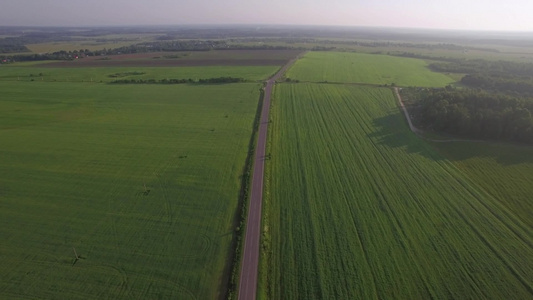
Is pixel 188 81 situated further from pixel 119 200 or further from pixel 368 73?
pixel 119 200

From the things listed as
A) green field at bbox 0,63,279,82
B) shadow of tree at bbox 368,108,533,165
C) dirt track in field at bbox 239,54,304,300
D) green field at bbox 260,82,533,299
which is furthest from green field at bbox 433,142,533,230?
green field at bbox 0,63,279,82

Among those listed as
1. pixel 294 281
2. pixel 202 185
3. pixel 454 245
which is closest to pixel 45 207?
pixel 202 185

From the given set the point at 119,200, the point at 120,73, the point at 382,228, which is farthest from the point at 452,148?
the point at 120,73

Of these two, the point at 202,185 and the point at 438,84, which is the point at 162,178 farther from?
the point at 438,84

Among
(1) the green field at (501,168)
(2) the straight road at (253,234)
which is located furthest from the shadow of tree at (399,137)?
(2) the straight road at (253,234)

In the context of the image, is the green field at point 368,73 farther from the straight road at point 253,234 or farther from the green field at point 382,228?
the straight road at point 253,234
